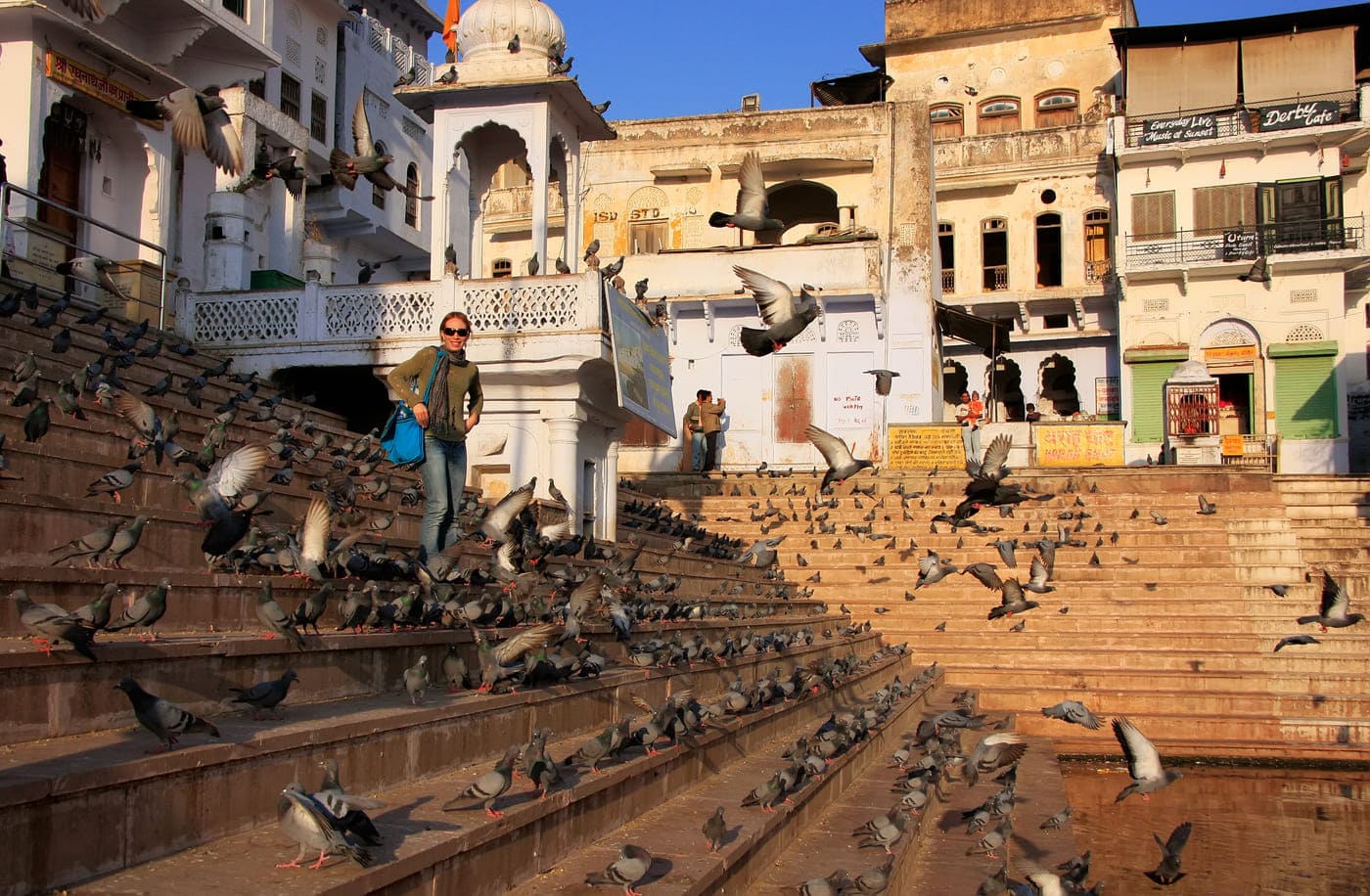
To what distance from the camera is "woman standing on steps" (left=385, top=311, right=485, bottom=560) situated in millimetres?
9547

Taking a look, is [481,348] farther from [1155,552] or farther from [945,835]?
[1155,552]

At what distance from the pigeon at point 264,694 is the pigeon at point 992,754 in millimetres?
7905

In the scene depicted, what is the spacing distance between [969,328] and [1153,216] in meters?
6.88

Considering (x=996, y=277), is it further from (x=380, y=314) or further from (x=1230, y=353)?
(x=380, y=314)

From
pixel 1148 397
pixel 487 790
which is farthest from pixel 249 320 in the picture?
pixel 1148 397

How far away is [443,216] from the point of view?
60.1 ft

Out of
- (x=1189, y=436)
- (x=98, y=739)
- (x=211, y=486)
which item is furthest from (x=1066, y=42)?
(x=98, y=739)

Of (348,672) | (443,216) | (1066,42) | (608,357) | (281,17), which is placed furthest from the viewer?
(1066,42)

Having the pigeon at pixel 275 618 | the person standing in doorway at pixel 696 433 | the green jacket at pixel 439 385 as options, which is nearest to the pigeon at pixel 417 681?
the pigeon at pixel 275 618

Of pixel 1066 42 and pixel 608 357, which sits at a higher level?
pixel 1066 42

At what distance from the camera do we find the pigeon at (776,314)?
12680 millimetres

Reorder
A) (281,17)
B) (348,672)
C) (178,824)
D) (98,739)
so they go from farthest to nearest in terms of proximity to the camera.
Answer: (281,17) < (348,672) < (98,739) < (178,824)

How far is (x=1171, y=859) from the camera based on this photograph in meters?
10.3

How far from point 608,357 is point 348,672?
1046 centimetres
